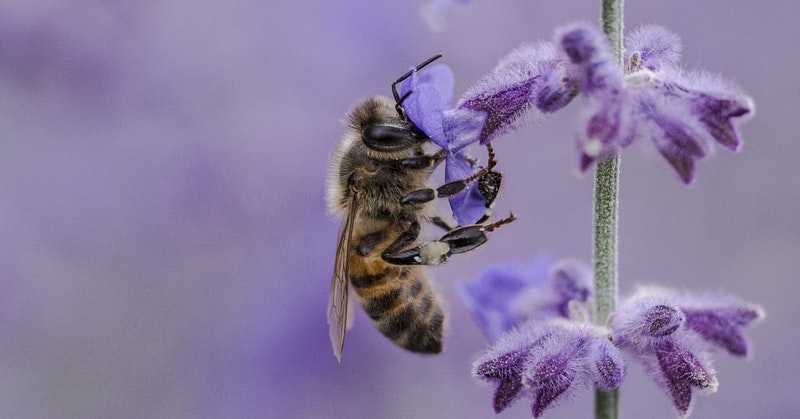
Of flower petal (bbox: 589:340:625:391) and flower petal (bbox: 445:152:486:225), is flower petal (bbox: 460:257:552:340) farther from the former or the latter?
flower petal (bbox: 589:340:625:391)

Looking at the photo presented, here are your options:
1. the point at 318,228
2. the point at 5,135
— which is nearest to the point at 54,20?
the point at 5,135

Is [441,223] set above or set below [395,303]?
above

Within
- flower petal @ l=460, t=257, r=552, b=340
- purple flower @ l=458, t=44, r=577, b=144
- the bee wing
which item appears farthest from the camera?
the bee wing

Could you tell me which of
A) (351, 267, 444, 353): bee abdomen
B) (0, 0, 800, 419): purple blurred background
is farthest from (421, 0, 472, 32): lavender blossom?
(0, 0, 800, 419): purple blurred background

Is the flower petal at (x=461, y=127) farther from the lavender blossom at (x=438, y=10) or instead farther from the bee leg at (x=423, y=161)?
the bee leg at (x=423, y=161)

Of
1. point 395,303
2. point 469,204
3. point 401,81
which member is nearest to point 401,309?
point 395,303

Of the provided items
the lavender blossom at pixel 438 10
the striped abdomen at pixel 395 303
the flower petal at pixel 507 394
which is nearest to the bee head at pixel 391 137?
the striped abdomen at pixel 395 303

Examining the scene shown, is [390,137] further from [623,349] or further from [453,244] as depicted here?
[623,349]

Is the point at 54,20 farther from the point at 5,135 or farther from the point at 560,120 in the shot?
the point at 560,120
